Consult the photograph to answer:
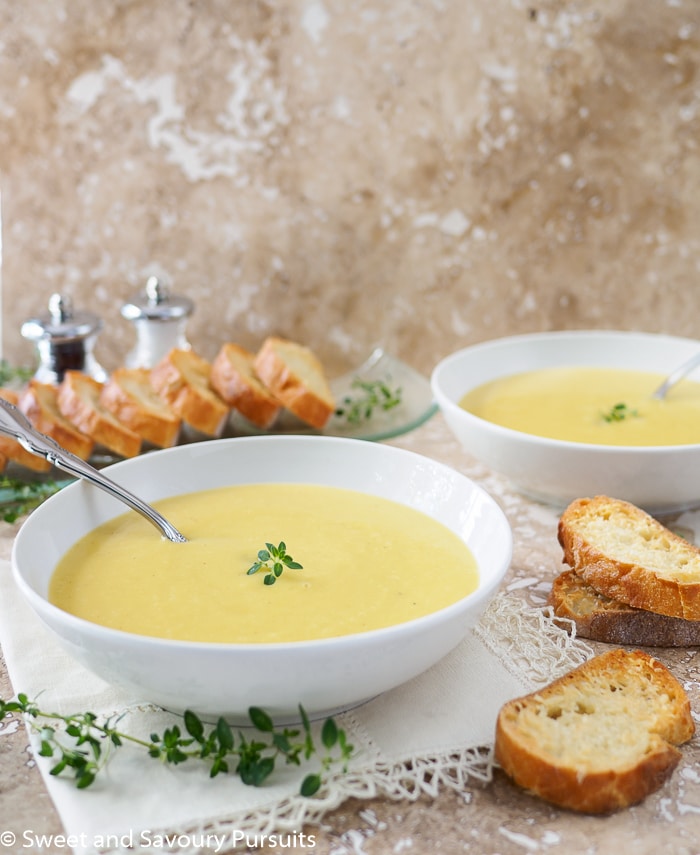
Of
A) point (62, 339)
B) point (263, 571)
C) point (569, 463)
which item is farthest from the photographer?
point (62, 339)

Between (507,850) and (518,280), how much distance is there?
1776mm

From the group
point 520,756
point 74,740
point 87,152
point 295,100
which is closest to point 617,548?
point 520,756

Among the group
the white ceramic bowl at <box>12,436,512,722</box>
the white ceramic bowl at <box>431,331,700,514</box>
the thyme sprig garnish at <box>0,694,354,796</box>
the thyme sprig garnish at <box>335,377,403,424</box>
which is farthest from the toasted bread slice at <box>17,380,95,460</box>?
the thyme sprig garnish at <box>0,694,354,796</box>

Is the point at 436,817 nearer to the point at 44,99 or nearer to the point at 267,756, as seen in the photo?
the point at 267,756

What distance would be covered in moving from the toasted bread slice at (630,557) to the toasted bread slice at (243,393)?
0.75 m

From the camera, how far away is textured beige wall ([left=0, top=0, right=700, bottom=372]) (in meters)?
2.23

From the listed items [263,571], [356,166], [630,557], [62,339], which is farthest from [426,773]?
[356,166]

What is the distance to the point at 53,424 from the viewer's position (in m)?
1.81

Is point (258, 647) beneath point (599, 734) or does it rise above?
above

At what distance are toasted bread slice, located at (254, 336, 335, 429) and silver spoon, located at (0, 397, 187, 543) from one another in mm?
680

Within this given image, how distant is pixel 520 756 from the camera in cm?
102

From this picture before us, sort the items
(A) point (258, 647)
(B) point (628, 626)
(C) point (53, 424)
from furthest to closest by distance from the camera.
Result: 1. (C) point (53, 424)
2. (B) point (628, 626)
3. (A) point (258, 647)

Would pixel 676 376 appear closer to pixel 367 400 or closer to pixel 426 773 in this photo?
pixel 367 400

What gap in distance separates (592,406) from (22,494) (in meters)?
1.06
